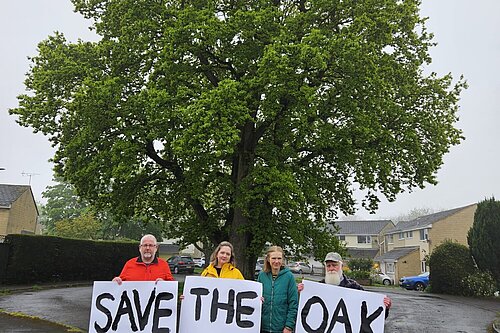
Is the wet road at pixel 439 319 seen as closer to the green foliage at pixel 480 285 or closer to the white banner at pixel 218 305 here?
the green foliage at pixel 480 285

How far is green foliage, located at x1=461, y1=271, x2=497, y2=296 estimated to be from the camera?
29656 millimetres

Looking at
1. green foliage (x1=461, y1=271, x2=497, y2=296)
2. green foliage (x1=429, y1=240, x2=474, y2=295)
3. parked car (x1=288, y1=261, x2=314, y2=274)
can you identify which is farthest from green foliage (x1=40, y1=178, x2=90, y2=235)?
green foliage (x1=461, y1=271, x2=497, y2=296)

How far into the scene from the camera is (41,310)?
14.8 metres

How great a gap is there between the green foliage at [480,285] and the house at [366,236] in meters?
44.3

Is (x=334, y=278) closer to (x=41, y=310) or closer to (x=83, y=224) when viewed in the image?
(x=41, y=310)

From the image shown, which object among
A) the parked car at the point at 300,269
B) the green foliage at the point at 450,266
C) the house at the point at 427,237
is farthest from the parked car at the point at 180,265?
the house at the point at 427,237

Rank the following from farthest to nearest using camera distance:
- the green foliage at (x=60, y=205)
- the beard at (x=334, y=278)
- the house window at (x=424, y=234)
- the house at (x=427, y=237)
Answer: the green foliage at (x=60, y=205) < the house window at (x=424, y=234) < the house at (x=427, y=237) < the beard at (x=334, y=278)

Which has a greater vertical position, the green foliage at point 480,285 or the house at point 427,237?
the house at point 427,237

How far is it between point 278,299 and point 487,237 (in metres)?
27.9

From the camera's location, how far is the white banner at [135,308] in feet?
20.2

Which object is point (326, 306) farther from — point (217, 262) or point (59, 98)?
point (59, 98)

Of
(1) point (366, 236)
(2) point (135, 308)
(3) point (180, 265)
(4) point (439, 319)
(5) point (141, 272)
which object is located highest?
(1) point (366, 236)

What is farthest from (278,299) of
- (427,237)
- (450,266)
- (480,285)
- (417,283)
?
(427,237)

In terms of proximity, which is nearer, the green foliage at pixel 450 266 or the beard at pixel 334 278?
the beard at pixel 334 278
